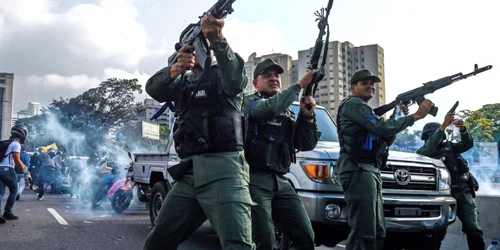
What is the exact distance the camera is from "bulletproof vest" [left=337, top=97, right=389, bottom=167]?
4.20 m

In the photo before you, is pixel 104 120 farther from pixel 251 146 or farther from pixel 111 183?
pixel 251 146

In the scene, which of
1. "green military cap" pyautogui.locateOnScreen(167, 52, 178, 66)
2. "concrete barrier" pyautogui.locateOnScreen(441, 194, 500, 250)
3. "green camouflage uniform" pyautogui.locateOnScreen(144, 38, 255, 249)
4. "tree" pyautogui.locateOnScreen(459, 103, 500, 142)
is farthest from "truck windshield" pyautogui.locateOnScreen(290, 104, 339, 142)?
"tree" pyautogui.locateOnScreen(459, 103, 500, 142)

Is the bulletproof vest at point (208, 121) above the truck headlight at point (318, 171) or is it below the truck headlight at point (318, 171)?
above

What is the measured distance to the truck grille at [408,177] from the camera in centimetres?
479

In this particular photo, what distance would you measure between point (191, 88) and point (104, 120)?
160ft

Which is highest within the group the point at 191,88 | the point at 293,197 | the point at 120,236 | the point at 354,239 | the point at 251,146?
the point at 191,88

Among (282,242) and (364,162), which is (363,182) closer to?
(364,162)

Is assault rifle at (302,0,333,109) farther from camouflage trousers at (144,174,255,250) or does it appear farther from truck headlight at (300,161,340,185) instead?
camouflage trousers at (144,174,255,250)

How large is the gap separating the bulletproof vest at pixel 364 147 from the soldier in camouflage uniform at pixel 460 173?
4.96ft

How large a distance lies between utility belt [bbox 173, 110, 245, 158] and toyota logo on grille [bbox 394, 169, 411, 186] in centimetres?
238

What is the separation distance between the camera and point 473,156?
27062mm

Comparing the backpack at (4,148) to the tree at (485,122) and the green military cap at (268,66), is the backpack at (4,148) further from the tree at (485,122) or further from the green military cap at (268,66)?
the tree at (485,122)

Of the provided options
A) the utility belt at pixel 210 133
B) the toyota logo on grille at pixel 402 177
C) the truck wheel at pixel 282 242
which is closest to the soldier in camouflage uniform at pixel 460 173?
the toyota logo on grille at pixel 402 177

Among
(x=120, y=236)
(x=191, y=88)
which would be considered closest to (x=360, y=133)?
(x=191, y=88)
